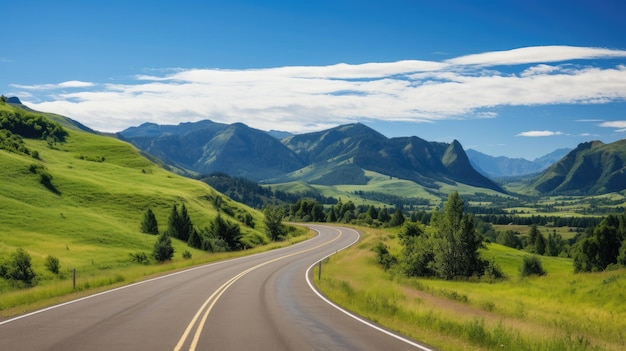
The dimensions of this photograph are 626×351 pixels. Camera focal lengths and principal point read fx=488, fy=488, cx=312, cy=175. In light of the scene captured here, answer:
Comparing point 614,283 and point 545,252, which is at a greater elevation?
point 614,283

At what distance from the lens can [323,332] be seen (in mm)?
15109

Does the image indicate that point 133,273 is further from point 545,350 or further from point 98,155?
point 98,155

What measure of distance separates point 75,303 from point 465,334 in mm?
16023

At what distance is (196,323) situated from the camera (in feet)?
53.2

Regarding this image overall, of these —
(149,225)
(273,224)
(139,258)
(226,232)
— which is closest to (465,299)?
(139,258)

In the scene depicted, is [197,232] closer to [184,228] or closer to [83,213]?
[184,228]

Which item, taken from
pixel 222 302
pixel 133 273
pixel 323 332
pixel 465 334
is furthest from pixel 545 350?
pixel 133 273

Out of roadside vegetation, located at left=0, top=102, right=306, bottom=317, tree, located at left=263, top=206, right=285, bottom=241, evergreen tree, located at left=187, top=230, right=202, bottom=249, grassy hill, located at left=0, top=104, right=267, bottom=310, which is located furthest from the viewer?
tree, located at left=263, top=206, right=285, bottom=241

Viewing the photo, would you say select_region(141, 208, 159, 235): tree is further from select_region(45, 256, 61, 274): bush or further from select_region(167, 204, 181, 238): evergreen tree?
select_region(45, 256, 61, 274): bush

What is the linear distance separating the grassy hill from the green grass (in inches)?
616

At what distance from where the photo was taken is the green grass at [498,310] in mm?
14500

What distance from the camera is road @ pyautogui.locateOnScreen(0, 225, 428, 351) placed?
1311 cm

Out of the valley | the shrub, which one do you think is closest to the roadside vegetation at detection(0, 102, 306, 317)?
the shrub

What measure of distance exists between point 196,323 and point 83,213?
212ft
